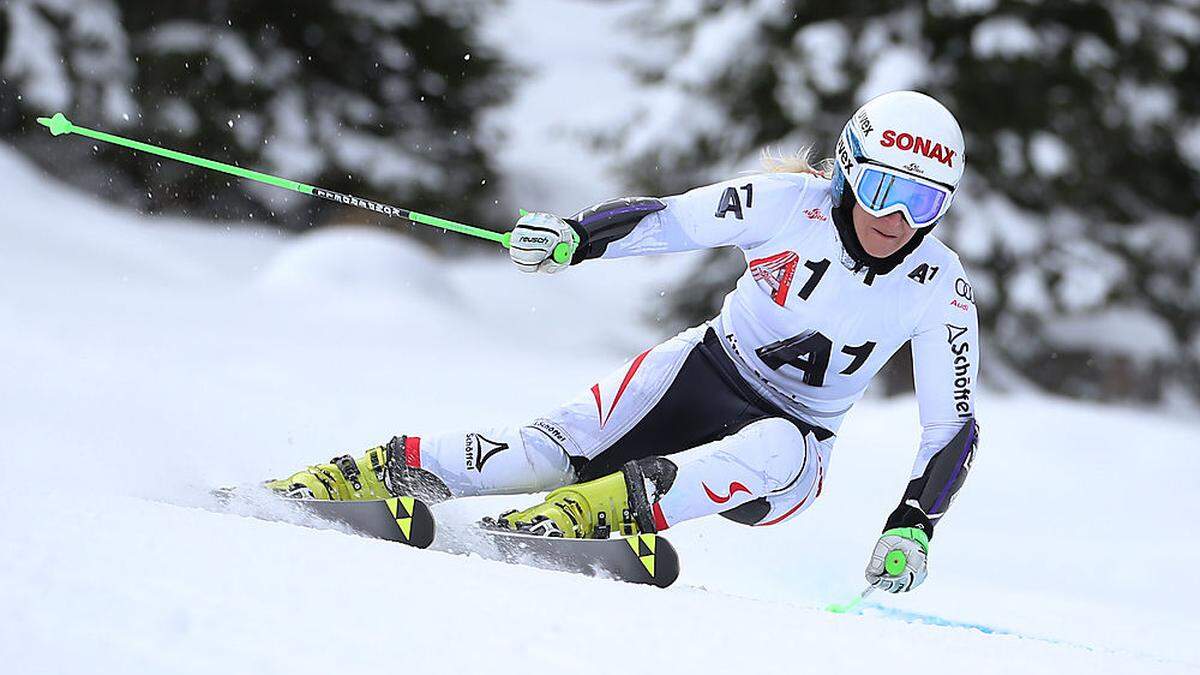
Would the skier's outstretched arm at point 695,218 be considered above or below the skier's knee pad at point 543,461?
above

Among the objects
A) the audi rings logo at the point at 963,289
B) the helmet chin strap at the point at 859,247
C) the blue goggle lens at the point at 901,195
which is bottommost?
the audi rings logo at the point at 963,289

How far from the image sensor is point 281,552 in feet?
9.81

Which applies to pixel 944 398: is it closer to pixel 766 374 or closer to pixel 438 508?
pixel 766 374

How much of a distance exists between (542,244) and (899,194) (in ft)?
3.21

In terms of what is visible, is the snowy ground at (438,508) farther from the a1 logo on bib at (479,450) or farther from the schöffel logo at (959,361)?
the schöffel logo at (959,361)

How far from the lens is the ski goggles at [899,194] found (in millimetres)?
3863

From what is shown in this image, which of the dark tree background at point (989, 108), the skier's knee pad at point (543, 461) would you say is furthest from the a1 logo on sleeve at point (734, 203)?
the dark tree background at point (989, 108)

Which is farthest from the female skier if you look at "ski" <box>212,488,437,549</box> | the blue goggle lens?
"ski" <box>212,488,437,549</box>

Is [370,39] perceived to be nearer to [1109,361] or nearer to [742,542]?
[1109,361]

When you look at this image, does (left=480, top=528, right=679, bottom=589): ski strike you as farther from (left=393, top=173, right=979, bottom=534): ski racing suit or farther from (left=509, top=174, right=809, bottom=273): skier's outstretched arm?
(left=509, top=174, right=809, bottom=273): skier's outstretched arm

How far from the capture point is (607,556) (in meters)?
3.57

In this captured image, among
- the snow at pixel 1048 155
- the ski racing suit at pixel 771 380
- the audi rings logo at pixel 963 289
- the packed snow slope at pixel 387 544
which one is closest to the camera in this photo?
the packed snow slope at pixel 387 544

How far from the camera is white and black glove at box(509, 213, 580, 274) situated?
152 inches

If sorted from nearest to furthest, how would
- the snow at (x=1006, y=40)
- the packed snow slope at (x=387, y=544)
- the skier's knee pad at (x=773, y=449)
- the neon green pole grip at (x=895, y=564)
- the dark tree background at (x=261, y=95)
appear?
the packed snow slope at (x=387, y=544) → the neon green pole grip at (x=895, y=564) → the skier's knee pad at (x=773, y=449) → the snow at (x=1006, y=40) → the dark tree background at (x=261, y=95)
